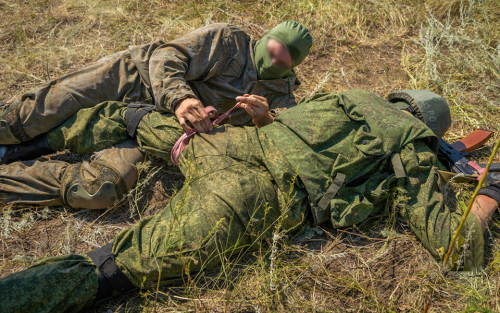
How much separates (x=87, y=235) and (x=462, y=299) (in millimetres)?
2761

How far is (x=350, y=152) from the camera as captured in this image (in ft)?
7.80

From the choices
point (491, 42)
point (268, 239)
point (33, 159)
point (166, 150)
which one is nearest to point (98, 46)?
point (33, 159)

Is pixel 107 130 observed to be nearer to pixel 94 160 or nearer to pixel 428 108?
pixel 94 160

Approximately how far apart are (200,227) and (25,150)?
1.94 m

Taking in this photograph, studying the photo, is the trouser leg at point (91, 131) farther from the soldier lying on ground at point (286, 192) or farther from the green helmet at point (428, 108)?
the green helmet at point (428, 108)

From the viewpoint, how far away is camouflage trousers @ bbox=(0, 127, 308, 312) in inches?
71.1

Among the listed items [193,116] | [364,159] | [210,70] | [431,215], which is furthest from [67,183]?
[431,215]

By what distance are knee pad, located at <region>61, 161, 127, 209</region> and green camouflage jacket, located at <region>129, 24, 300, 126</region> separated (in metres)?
0.70

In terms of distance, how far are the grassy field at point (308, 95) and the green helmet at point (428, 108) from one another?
0.73 meters

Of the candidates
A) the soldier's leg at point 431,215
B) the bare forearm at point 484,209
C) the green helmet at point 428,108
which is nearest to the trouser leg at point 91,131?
the soldier's leg at point 431,215

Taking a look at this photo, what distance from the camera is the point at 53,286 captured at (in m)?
1.81

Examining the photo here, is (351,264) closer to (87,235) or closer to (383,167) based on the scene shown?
(383,167)

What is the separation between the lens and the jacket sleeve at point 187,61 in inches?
110

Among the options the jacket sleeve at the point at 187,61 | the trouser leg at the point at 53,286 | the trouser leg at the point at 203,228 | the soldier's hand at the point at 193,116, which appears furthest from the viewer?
the jacket sleeve at the point at 187,61
